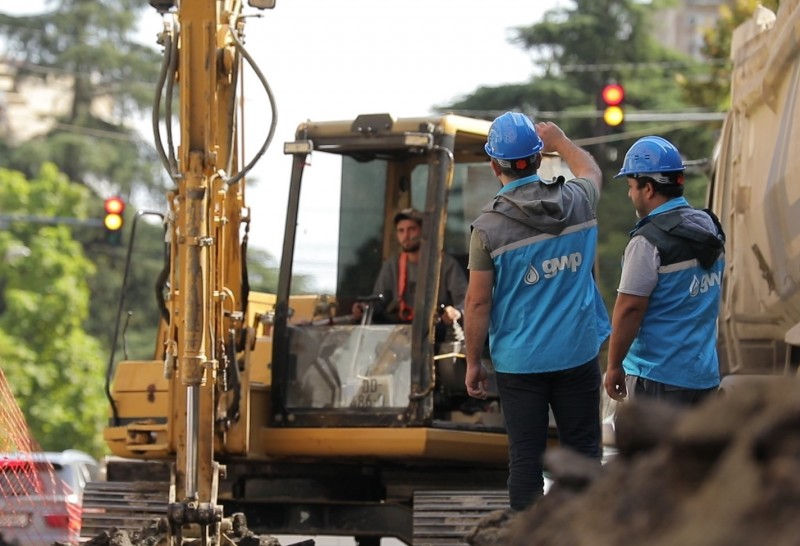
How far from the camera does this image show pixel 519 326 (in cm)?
736

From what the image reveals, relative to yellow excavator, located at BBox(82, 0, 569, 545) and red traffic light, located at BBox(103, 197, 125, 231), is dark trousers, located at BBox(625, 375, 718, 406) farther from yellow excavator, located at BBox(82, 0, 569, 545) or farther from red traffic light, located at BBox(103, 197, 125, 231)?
red traffic light, located at BBox(103, 197, 125, 231)

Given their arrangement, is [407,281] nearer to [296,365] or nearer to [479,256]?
[296,365]

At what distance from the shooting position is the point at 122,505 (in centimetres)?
1042

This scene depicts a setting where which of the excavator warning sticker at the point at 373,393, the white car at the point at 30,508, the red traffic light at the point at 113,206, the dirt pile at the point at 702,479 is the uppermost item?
the dirt pile at the point at 702,479

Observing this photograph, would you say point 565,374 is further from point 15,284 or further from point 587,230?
point 15,284

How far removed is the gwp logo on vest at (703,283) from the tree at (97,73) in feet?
184

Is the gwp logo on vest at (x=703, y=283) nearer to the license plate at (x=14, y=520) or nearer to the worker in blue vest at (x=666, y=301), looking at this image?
the worker in blue vest at (x=666, y=301)

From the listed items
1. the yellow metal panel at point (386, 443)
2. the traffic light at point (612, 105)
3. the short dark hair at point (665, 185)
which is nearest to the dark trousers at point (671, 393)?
the short dark hair at point (665, 185)

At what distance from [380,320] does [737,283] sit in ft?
6.83

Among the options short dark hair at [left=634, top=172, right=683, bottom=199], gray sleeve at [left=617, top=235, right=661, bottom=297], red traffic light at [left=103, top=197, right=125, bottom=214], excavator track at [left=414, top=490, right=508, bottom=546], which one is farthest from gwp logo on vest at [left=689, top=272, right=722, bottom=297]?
red traffic light at [left=103, top=197, right=125, bottom=214]

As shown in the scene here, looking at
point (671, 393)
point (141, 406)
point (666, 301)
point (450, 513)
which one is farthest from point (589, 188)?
point (141, 406)

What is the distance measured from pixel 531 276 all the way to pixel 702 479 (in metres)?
4.04

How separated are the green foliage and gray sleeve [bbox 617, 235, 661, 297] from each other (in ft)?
121

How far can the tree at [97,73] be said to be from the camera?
2488 inches
